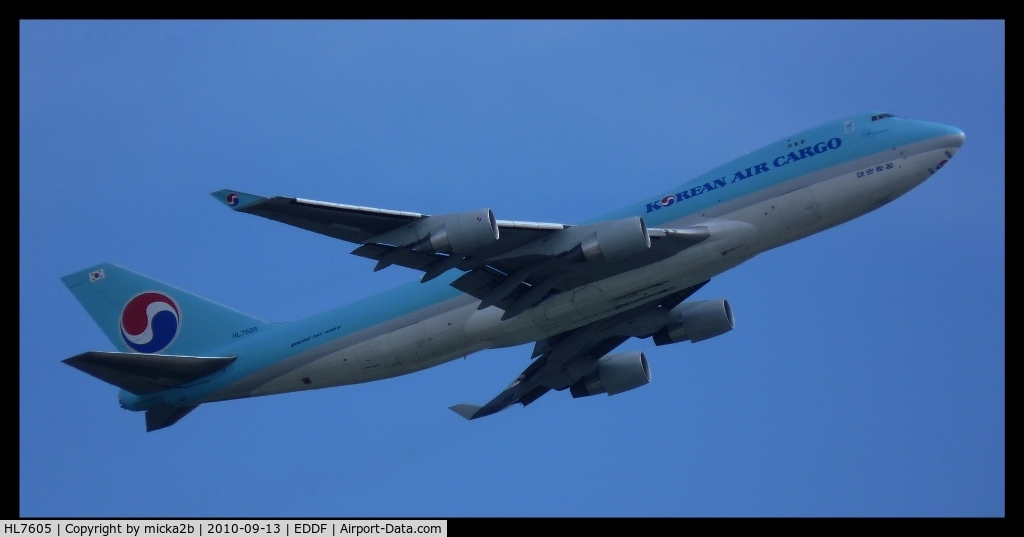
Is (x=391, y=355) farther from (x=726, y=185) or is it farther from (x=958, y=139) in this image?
(x=958, y=139)

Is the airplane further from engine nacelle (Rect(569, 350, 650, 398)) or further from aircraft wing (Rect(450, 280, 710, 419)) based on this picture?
engine nacelle (Rect(569, 350, 650, 398))

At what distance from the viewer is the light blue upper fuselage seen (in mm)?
35906

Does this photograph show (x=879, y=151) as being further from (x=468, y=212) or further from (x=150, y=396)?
(x=150, y=396)

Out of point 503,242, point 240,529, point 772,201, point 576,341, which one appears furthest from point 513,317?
point 240,529

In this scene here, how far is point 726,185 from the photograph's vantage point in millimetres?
36500

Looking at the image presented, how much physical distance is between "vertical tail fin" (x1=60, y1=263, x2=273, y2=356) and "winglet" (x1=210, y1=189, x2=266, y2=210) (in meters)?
11.1

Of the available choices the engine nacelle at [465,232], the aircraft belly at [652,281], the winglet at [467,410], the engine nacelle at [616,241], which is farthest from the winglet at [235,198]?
the winglet at [467,410]

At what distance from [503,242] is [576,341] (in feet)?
27.9

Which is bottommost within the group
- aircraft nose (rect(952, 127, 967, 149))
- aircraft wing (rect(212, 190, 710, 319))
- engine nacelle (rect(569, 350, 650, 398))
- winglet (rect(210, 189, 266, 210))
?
engine nacelle (rect(569, 350, 650, 398))

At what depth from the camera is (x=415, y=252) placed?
34.6m

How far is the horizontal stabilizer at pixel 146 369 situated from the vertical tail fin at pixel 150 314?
1.98 m

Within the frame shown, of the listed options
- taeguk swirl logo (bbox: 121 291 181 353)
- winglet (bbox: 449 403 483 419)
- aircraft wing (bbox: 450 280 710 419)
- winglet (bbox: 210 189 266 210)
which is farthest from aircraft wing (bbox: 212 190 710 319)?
taeguk swirl logo (bbox: 121 291 181 353)

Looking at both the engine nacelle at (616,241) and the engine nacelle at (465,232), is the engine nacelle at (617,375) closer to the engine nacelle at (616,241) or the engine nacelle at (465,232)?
the engine nacelle at (616,241)

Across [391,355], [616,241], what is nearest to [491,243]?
[616,241]
